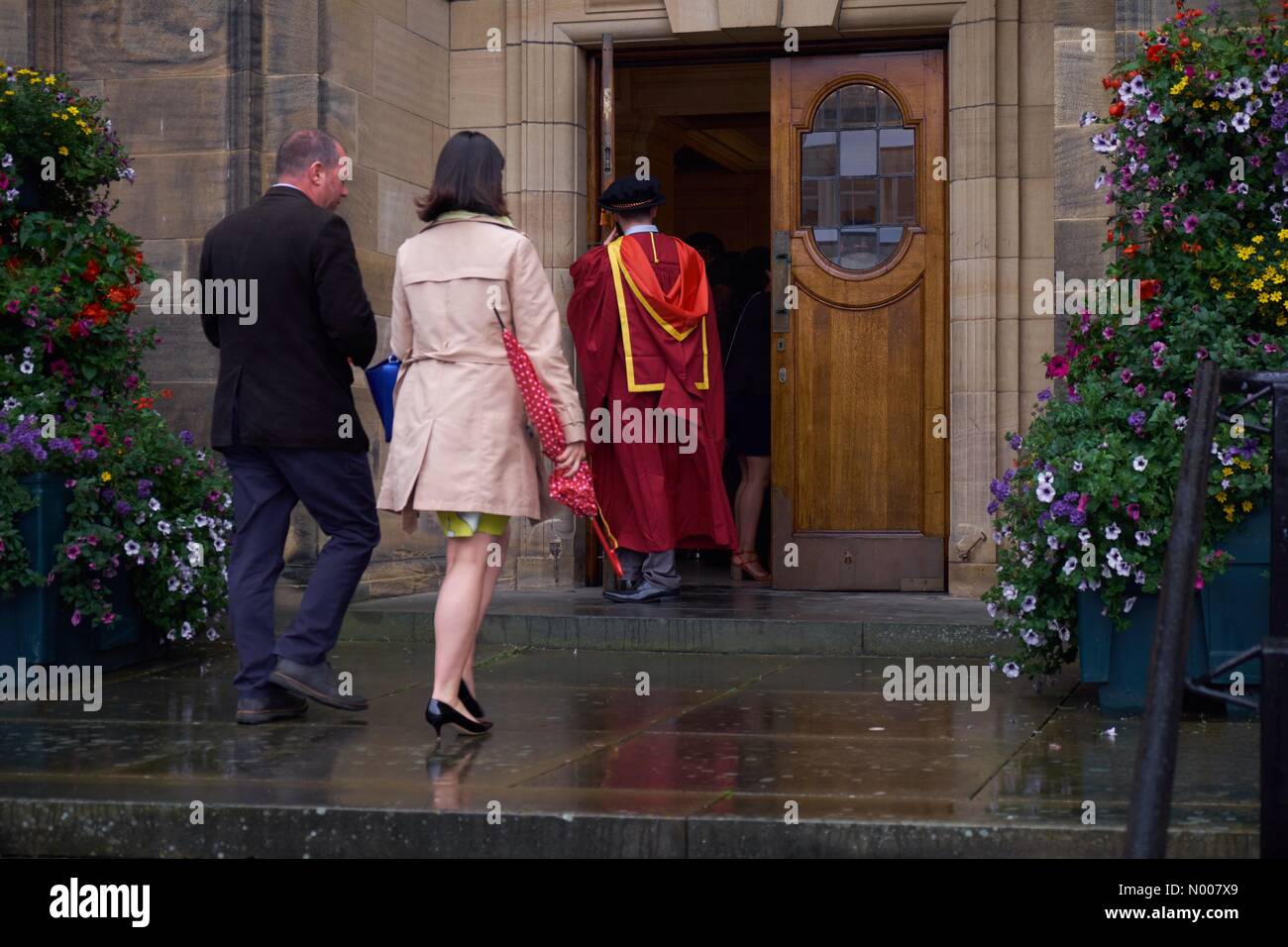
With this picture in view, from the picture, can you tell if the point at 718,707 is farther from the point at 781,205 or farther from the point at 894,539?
the point at 781,205

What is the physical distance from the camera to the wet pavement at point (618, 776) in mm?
4277

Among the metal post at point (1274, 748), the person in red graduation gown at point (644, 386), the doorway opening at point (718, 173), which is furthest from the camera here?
the doorway opening at point (718, 173)

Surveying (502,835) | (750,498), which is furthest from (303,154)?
(750,498)

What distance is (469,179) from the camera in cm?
555

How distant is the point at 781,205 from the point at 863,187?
1.45ft

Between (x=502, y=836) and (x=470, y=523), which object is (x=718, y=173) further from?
(x=502, y=836)

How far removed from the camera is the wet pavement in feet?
14.0

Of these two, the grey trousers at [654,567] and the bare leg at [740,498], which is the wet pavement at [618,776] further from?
the bare leg at [740,498]

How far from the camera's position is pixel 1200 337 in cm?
597

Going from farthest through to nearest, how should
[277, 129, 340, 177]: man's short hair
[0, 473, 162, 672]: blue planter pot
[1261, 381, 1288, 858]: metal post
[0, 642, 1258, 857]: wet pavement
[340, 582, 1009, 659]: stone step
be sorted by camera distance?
[340, 582, 1009, 659]: stone step → [0, 473, 162, 672]: blue planter pot → [277, 129, 340, 177]: man's short hair → [0, 642, 1258, 857]: wet pavement → [1261, 381, 1288, 858]: metal post

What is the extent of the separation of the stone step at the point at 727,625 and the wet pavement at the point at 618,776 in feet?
2.69

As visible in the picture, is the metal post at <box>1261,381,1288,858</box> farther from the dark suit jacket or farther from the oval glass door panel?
the oval glass door panel

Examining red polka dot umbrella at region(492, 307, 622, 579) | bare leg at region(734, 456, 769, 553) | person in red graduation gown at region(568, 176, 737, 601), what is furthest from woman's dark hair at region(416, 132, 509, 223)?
bare leg at region(734, 456, 769, 553)

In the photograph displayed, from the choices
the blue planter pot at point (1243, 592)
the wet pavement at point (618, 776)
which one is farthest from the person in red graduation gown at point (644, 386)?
the blue planter pot at point (1243, 592)
